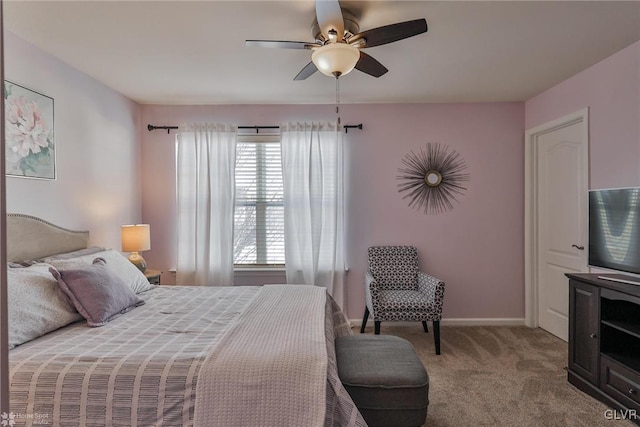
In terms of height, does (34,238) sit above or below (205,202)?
below

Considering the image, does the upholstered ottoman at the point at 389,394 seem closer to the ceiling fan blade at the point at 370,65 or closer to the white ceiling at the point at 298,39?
the ceiling fan blade at the point at 370,65

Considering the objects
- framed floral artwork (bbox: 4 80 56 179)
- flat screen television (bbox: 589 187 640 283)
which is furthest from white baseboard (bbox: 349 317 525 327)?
framed floral artwork (bbox: 4 80 56 179)

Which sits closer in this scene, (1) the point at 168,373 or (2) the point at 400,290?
(1) the point at 168,373

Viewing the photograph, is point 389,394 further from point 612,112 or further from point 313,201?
point 612,112

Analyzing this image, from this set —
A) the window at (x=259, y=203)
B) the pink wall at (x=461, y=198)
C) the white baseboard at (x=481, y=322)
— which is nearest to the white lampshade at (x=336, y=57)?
the pink wall at (x=461, y=198)

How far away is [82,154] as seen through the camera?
2941mm

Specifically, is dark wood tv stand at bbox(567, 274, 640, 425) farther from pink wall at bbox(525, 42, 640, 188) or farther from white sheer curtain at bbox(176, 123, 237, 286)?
white sheer curtain at bbox(176, 123, 237, 286)

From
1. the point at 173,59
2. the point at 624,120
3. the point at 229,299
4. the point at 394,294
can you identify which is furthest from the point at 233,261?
the point at 624,120

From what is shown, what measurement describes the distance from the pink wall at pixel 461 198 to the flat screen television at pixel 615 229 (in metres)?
1.32

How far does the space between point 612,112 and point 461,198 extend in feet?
4.90

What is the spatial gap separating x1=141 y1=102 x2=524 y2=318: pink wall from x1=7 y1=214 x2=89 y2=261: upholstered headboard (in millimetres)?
1438

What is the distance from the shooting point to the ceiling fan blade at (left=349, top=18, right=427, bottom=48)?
1810 mm

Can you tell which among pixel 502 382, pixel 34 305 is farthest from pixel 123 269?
pixel 502 382

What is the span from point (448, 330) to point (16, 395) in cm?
352
